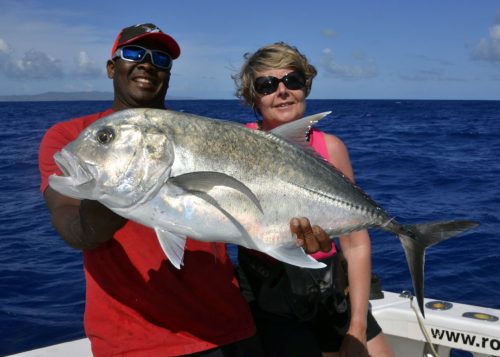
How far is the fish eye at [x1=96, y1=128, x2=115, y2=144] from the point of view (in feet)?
8.45

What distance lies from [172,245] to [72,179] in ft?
1.71

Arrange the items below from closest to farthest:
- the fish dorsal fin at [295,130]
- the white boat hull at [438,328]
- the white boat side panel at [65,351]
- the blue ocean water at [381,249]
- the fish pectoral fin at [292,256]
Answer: the fish pectoral fin at [292,256], the fish dorsal fin at [295,130], the white boat side panel at [65,351], the white boat hull at [438,328], the blue ocean water at [381,249]

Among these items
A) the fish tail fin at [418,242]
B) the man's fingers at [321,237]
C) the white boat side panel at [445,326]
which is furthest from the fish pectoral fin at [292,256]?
the white boat side panel at [445,326]

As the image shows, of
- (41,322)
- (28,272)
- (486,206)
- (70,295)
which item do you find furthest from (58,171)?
(486,206)

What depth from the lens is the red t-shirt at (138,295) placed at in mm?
2961

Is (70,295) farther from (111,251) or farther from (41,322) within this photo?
(111,251)

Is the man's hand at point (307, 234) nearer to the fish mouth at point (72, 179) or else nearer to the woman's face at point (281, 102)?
the fish mouth at point (72, 179)

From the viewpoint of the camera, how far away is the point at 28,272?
984 centimetres

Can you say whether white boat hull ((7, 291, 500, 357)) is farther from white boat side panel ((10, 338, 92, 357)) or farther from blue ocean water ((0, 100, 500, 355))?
blue ocean water ((0, 100, 500, 355))

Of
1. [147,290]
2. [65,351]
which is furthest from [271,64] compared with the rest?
[65,351]

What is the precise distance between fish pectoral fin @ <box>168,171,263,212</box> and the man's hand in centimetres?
36

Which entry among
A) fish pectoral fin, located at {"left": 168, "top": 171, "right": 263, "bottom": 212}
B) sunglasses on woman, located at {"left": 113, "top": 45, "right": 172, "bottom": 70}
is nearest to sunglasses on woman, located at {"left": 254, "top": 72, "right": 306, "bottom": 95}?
sunglasses on woman, located at {"left": 113, "top": 45, "right": 172, "bottom": 70}

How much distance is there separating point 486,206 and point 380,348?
11065mm

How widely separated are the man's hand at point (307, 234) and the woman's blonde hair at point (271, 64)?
1518 mm
